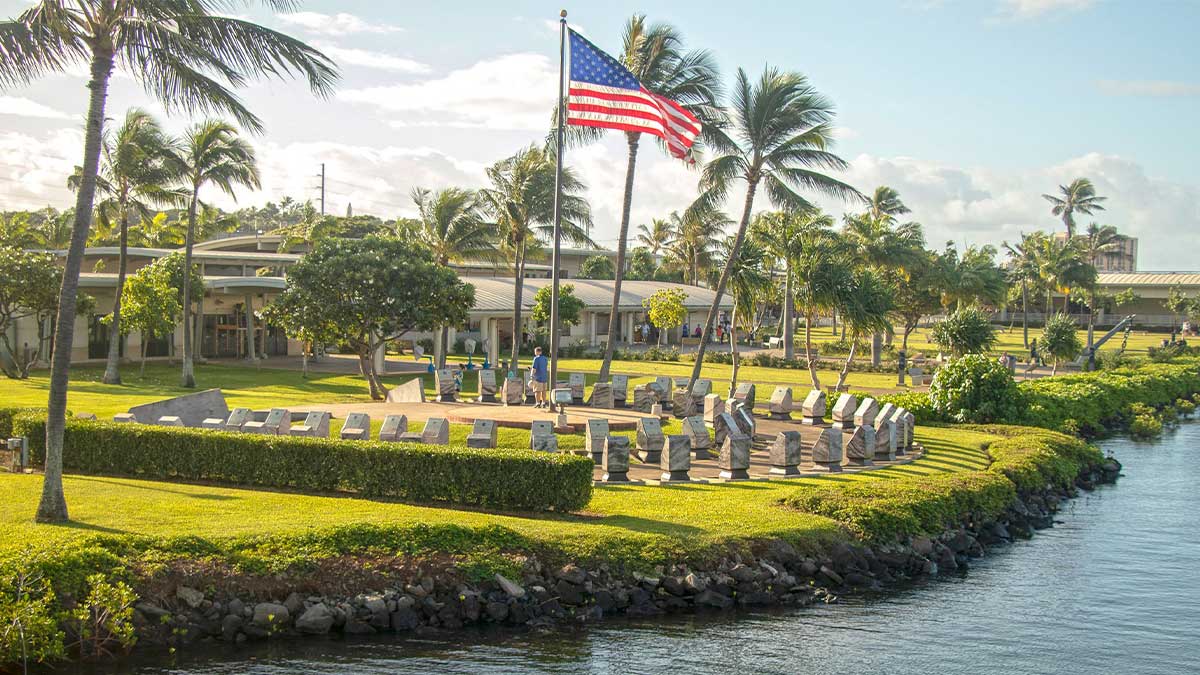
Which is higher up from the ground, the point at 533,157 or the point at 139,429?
the point at 533,157

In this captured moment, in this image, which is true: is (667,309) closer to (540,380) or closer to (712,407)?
(540,380)

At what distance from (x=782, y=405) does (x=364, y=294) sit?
1384cm

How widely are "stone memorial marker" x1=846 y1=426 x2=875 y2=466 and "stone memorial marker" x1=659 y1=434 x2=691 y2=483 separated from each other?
4422 mm

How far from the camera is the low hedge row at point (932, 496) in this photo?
18.6 metres

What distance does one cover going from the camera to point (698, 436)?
23109mm

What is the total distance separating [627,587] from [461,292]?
23175 mm

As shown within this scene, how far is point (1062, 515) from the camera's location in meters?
23.5

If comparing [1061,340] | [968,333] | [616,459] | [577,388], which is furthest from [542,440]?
[1061,340]

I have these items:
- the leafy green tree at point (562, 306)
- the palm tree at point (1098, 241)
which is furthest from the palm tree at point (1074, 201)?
the leafy green tree at point (562, 306)

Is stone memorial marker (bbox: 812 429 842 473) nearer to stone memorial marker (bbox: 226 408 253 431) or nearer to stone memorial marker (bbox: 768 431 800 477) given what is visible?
stone memorial marker (bbox: 768 431 800 477)

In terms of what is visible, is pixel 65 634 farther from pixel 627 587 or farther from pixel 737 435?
pixel 737 435

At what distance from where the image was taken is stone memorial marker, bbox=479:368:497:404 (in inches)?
1307

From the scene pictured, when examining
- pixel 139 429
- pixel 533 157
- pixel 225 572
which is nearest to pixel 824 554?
pixel 225 572

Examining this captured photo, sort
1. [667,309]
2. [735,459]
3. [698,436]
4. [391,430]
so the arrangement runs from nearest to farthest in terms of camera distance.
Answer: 1. [735,459]
2. [391,430]
3. [698,436]
4. [667,309]
